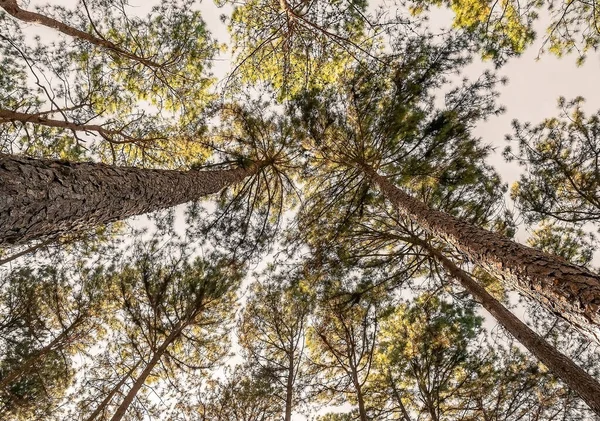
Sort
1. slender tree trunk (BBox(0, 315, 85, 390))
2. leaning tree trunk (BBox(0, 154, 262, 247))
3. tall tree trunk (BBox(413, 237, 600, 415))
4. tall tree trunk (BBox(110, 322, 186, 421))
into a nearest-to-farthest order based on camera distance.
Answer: leaning tree trunk (BBox(0, 154, 262, 247)) < tall tree trunk (BBox(413, 237, 600, 415)) < tall tree trunk (BBox(110, 322, 186, 421)) < slender tree trunk (BBox(0, 315, 85, 390))

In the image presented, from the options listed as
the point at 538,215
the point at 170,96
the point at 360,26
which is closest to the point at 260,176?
the point at 170,96

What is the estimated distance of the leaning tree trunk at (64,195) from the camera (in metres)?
1.74

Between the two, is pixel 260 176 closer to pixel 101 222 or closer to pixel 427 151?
pixel 427 151

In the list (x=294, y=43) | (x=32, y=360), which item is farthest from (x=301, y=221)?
(x=32, y=360)

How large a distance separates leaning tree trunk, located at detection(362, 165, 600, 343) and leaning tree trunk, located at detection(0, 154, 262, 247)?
340 cm

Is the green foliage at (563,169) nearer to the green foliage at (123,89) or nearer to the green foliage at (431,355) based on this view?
the green foliage at (431,355)

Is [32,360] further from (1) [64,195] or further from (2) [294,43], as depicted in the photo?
(2) [294,43]

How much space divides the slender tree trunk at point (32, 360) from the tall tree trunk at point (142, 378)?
2.27 m

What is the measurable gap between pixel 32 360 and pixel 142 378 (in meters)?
2.74

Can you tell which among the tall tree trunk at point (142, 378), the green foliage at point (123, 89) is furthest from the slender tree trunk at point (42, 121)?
the tall tree trunk at point (142, 378)

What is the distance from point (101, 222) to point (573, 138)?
7698mm

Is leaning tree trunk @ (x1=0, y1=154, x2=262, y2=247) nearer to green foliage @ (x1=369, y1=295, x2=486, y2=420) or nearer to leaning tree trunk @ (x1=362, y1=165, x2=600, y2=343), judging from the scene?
leaning tree trunk @ (x1=362, y1=165, x2=600, y2=343)

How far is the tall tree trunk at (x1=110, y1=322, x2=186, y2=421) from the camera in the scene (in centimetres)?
522

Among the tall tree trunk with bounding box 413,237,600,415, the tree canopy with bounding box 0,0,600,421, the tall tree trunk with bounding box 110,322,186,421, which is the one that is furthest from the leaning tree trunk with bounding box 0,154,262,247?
the tall tree trunk with bounding box 413,237,600,415
